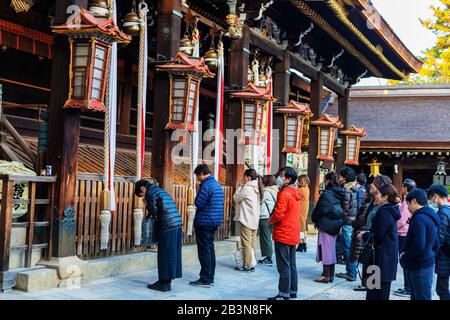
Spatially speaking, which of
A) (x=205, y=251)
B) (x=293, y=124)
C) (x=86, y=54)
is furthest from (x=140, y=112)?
(x=293, y=124)

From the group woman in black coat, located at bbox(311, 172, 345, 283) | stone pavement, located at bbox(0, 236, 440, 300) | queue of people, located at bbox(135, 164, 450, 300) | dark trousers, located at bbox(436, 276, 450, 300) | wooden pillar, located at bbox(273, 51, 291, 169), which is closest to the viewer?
queue of people, located at bbox(135, 164, 450, 300)

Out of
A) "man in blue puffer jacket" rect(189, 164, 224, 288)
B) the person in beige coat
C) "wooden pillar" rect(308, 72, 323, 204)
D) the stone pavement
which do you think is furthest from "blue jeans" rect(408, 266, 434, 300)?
"wooden pillar" rect(308, 72, 323, 204)

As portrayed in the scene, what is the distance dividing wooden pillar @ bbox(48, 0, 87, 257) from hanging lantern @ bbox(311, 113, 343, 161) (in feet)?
31.9

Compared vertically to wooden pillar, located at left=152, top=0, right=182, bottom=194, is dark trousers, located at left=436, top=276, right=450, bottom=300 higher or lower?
lower

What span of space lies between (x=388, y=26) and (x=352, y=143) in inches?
183

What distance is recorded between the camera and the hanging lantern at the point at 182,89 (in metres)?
8.73

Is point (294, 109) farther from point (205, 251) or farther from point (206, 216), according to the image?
point (205, 251)

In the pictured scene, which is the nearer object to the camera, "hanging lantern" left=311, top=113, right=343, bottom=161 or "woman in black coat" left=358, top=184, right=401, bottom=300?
"woman in black coat" left=358, top=184, right=401, bottom=300

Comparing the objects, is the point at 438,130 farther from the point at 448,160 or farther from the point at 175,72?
the point at 175,72

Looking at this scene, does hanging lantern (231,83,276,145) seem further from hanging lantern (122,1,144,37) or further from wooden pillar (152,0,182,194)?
hanging lantern (122,1,144,37)

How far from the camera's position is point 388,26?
15000 mm

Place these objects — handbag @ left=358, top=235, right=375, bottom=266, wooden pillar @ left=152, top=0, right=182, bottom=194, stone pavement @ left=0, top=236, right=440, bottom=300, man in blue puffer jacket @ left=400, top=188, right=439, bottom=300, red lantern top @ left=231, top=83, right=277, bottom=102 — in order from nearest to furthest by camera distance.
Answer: man in blue puffer jacket @ left=400, top=188, right=439, bottom=300
handbag @ left=358, top=235, right=375, bottom=266
stone pavement @ left=0, top=236, right=440, bottom=300
wooden pillar @ left=152, top=0, right=182, bottom=194
red lantern top @ left=231, top=83, right=277, bottom=102

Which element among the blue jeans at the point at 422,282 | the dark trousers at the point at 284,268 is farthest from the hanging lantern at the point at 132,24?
the blue jeans at the point at 422,282

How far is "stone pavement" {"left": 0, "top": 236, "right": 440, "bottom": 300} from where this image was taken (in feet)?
21.0
